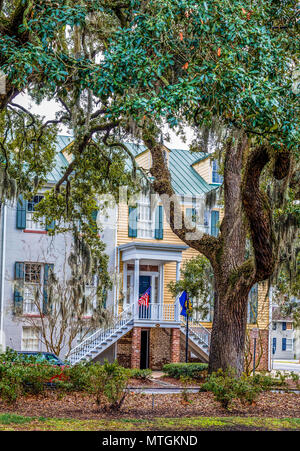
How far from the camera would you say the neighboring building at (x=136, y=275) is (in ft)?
76.7

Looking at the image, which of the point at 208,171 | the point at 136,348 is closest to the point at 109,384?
the point at 136,348

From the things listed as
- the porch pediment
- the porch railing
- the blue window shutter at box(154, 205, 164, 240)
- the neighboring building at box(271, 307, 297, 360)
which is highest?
the blue window shutter at box(154, 205, 164, 240)

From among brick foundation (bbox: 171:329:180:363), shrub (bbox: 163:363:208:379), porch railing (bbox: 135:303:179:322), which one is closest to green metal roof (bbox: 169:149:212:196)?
porch railing (bbox: 135:303:179:322)

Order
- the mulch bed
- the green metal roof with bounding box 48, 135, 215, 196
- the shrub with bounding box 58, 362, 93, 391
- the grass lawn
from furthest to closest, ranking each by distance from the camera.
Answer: the green metal roof with bounding box 48, 135, 215, 196, the shrub with bounding box 58, 362, 93, 391, the mulch bed, the grass lawn

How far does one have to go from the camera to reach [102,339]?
23531mm

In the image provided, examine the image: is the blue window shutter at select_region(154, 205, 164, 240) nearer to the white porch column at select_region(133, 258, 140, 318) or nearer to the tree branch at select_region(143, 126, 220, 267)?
the white porch column at select_region(133, 258, 140, 318)

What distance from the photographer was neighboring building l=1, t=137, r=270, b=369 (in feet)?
76.7

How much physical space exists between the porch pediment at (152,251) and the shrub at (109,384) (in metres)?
14.3

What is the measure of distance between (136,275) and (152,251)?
1.16m

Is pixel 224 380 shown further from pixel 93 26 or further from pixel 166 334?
pixel 166 334

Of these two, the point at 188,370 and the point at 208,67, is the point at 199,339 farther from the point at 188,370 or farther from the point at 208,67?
the point at 208,67

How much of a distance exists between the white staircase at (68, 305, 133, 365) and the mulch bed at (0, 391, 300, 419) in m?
10.9
